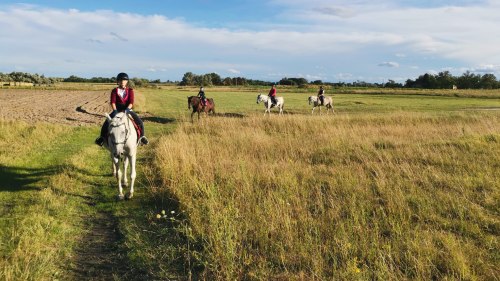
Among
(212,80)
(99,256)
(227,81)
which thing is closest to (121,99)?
(99,256)

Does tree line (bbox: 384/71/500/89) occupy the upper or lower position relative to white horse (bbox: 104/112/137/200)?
upper

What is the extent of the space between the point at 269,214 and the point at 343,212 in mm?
1377

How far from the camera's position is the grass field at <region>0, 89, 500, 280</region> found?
357cm

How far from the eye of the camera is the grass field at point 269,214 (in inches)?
141

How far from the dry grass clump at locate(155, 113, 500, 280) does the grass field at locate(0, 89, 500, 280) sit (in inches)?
1.1

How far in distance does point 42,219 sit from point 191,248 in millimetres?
2863

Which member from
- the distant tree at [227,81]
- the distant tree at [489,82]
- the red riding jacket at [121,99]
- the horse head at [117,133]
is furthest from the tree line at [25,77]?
the distant tree at [489,82]

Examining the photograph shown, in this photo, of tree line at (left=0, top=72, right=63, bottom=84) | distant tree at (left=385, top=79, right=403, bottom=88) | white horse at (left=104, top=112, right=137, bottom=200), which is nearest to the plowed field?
white horse at (left=104, top=112, right=137, bottom=200)

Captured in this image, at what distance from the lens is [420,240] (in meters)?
3.90

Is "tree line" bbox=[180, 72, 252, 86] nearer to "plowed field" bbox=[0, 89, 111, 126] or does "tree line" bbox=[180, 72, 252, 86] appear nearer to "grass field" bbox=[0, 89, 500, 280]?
"plowed field" bbox=[0, 89, 111, 126]

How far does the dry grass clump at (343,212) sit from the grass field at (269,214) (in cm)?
3

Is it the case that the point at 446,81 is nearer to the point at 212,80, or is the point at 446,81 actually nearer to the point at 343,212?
Answer: the point at 212,80

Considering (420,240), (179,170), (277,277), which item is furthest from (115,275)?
(420,240)

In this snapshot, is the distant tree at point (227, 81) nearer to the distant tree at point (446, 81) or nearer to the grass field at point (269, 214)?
the distant tree at point (446, 81)
